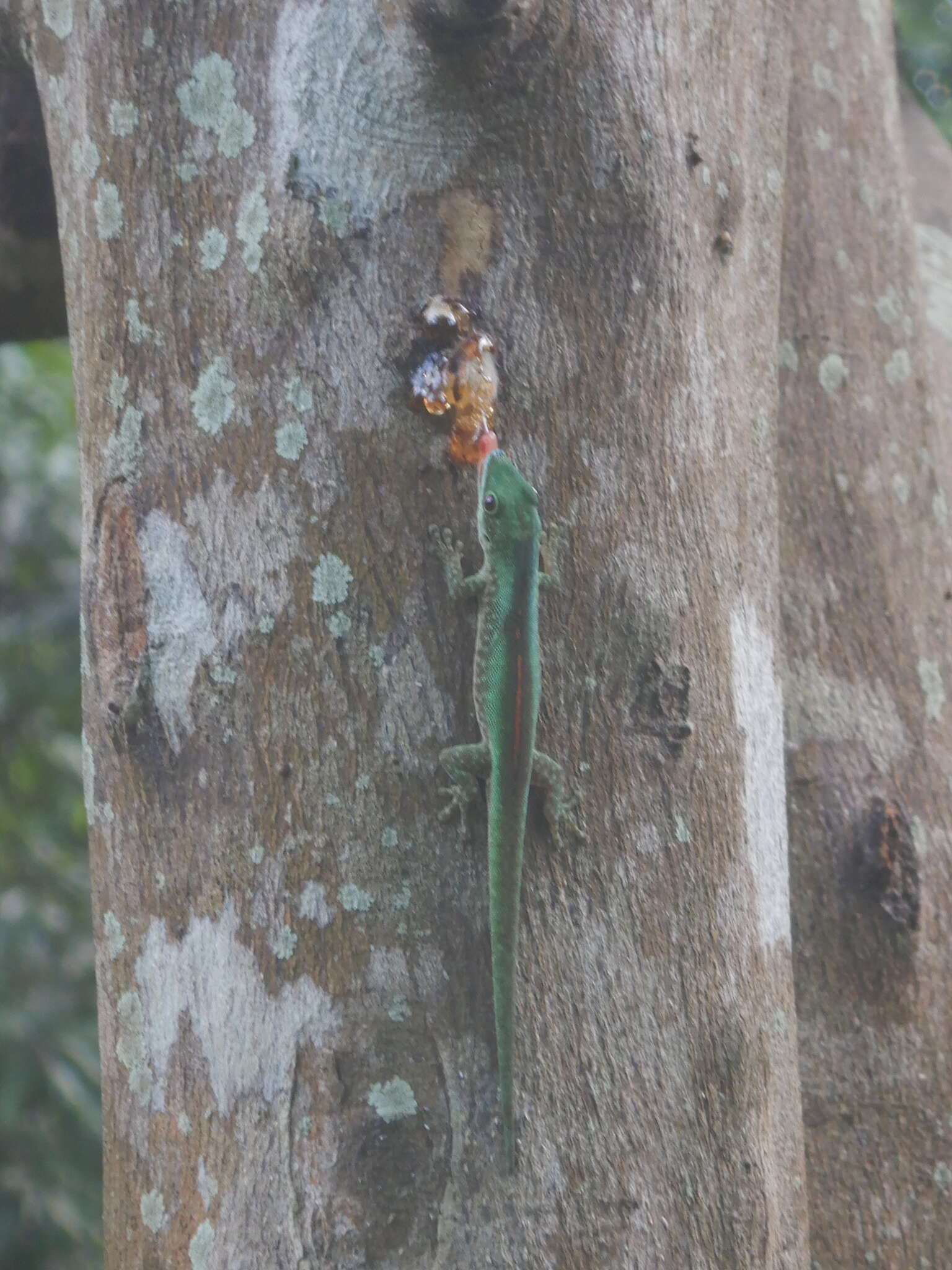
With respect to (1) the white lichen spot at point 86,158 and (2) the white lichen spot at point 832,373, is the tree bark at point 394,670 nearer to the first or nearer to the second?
(1) the white lichen spot at point 86,158

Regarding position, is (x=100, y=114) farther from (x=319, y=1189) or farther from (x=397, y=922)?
(x=319, y=1189)

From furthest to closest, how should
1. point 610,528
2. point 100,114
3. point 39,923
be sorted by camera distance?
point 39,923 → point 100,114 → point 610,528

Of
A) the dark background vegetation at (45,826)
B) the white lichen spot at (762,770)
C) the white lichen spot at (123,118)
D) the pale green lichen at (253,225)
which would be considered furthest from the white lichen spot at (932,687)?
the dark background vegetation at (45,826)

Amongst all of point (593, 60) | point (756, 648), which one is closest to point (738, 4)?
point (593, 60)

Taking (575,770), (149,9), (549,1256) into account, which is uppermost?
(149,9)

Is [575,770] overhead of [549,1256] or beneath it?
overhead

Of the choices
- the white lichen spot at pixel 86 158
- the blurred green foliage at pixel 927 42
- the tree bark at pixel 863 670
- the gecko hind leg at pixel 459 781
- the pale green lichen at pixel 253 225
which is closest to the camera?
the gecko hind leg at pixel 459 781

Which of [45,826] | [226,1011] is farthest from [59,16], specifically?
[45,826]

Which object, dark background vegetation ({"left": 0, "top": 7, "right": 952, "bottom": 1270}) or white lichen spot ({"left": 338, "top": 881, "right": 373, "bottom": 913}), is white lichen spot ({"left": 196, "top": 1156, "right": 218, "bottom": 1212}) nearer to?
white lichen spot ({"left": 338, "top": 881, "right": 373, "bottom": 913})
